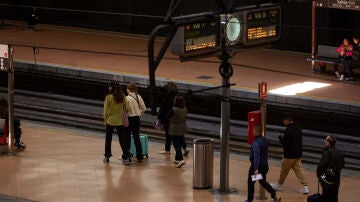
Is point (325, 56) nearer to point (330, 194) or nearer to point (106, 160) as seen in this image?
point (106, 160)

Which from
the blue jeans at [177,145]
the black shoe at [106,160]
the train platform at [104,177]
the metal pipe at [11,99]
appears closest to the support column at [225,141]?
the train platform at [104,177]

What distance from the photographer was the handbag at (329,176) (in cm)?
1390

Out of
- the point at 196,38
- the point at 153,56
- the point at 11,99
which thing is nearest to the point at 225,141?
the point at 196,38

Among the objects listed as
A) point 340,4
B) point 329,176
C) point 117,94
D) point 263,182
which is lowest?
point 263,182

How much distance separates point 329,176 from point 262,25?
2397 millimetres

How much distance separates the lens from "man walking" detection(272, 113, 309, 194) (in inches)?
605

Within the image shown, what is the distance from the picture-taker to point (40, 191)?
15.9 metres

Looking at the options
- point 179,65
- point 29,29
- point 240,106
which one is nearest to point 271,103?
point 240,106

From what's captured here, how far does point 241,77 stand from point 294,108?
2.99m

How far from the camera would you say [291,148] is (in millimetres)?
15500

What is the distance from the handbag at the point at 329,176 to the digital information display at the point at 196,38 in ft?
8.10

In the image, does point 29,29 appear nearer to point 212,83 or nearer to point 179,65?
point 179,65

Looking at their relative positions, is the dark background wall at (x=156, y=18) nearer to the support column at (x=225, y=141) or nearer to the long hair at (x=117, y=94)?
the long hair at (x=117, y=94)

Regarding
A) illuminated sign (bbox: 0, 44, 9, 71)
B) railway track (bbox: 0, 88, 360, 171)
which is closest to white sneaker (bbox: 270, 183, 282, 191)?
railway track (bbox: 0, 88, 360, 171)
